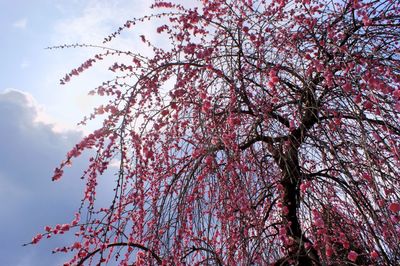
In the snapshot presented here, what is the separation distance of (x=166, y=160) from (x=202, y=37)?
1494mm

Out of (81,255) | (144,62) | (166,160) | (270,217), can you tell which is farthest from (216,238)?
(144,62)

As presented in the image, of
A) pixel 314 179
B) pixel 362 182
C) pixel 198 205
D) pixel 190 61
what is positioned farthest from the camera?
pixel 314 179

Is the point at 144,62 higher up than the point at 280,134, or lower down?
higher up

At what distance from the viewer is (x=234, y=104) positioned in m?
3.43

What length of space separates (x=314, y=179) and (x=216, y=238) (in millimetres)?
1234

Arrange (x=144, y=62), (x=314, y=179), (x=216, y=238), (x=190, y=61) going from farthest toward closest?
(x=216, y=238), (x=314, y=179), (x=190, y=61), (x=144, y=62)

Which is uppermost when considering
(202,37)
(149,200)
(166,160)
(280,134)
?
(202,37)

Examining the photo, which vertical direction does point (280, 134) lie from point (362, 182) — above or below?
above

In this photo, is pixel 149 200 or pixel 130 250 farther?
pixel 130 250

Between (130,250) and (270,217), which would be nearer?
(130,250)

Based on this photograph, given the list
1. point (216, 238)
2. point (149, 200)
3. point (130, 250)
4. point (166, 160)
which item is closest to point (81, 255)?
point (130, 250)

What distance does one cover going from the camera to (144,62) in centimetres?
319

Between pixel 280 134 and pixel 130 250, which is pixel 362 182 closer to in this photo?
pixel 280 134

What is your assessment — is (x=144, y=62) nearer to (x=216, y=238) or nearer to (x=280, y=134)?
(x=280, y=134)
